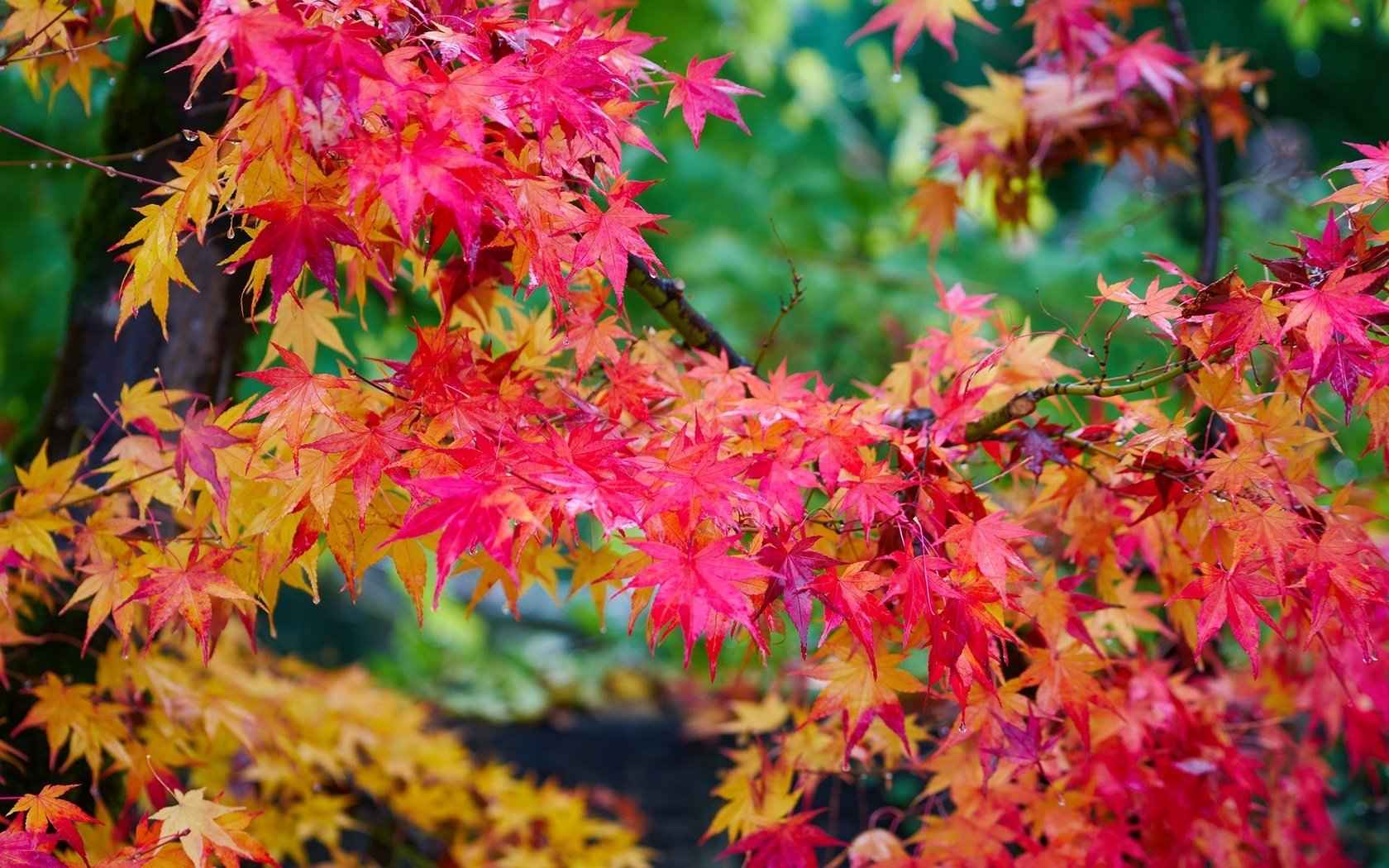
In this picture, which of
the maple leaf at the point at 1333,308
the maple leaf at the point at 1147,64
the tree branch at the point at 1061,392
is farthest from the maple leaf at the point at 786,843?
the maple leaf at the point at 1147,64

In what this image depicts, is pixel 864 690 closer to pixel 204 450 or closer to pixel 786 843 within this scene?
pixel 786 843

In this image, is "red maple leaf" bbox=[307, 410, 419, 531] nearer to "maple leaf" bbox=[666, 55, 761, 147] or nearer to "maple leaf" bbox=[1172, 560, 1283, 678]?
"maple leaf" bbox=[666, 55, 761, 147]

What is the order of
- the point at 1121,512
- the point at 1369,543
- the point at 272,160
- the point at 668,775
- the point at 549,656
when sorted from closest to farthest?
the point at 272,160, the point at 1369,543, the point at 1121,512, the point at 668,775, the point at 549,656

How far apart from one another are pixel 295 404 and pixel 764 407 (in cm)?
48

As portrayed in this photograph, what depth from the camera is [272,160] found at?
95cm

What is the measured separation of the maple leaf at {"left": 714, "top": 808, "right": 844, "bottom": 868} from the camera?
128cm

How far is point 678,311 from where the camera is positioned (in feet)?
4.36

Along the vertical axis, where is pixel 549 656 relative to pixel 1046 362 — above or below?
below

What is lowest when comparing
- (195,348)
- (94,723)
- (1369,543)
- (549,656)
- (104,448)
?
(549,656)

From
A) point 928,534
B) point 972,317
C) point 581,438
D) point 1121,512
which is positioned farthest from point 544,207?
point 1121,512

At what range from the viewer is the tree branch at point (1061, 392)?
1.04 metres

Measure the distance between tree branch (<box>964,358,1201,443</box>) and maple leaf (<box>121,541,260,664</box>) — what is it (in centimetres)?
82

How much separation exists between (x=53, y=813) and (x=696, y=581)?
0.70m

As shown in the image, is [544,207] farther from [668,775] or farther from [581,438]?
[668,775]
